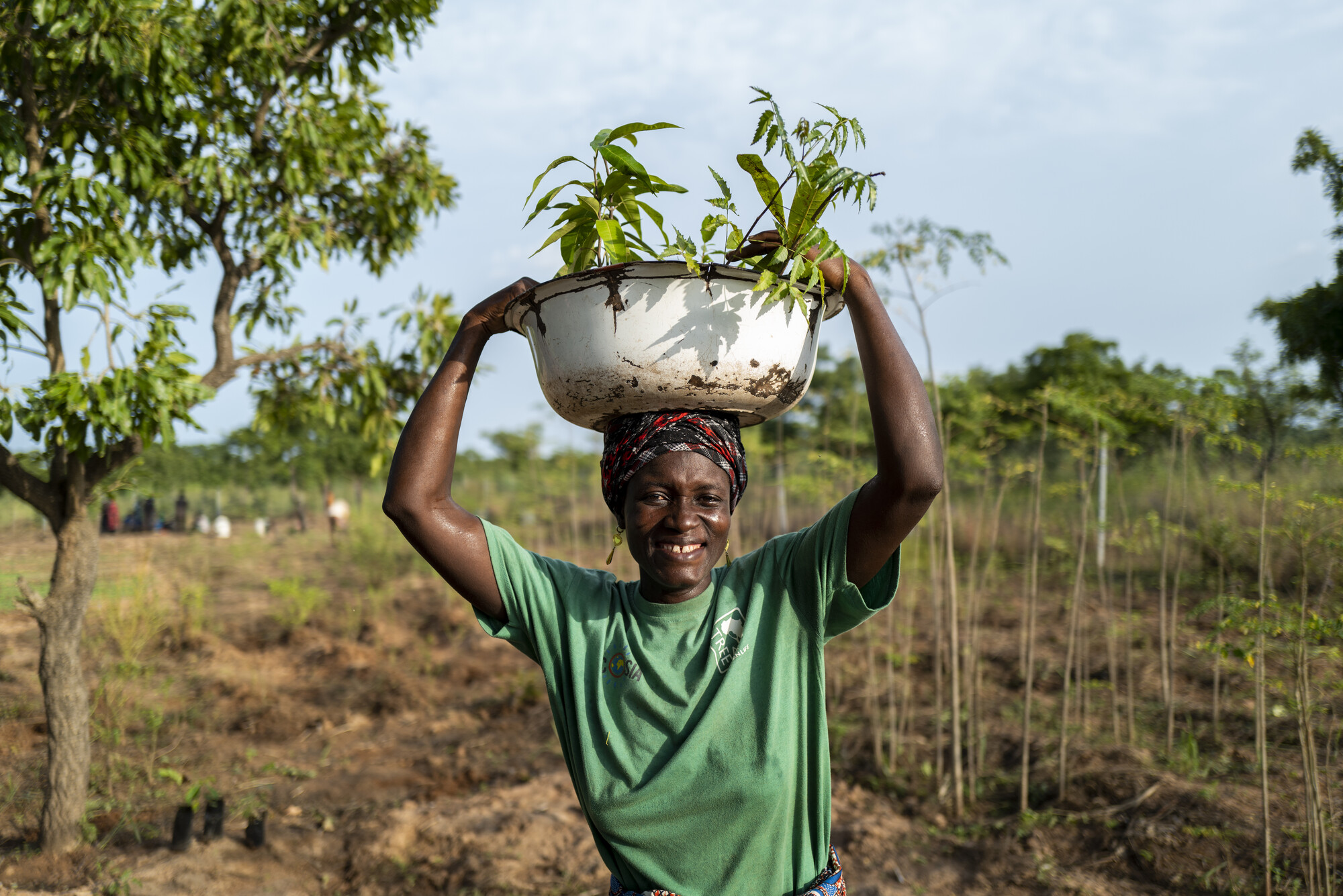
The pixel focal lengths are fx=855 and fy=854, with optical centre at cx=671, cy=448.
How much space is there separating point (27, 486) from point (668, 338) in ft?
11.8

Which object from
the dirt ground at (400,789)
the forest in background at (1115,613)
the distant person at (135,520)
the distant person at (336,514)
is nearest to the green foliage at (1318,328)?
the forest in background at (1115,613)

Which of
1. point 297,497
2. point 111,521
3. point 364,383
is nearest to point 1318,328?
point 364,383

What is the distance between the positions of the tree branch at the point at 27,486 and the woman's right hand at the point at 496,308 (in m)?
3.06

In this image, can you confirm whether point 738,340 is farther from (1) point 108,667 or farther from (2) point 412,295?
(1) point 108,667

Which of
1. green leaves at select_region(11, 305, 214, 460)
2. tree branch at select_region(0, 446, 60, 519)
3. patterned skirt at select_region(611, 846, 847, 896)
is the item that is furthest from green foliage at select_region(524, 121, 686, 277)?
tree branch at select_region(0, 446, 60, 519)

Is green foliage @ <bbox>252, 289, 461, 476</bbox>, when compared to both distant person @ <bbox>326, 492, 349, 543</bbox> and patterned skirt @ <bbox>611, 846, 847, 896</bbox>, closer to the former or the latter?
patterned skirt @ <bbox>611, 846, 847, 896</bbox>

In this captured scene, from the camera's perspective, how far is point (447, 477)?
1428mm

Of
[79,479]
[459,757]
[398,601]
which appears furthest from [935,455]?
[398,601]

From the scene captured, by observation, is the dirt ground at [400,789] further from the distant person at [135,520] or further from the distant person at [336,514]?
the distant person at [135,520]

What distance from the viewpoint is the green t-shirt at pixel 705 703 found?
1.32m

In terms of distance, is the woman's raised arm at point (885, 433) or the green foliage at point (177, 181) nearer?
the woman's raised arm at point (885, 433)

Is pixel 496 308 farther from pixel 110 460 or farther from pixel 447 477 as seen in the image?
pixel 110 460

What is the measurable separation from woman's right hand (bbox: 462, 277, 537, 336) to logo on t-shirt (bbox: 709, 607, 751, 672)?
2.06 feet

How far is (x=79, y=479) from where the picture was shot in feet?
12.0
